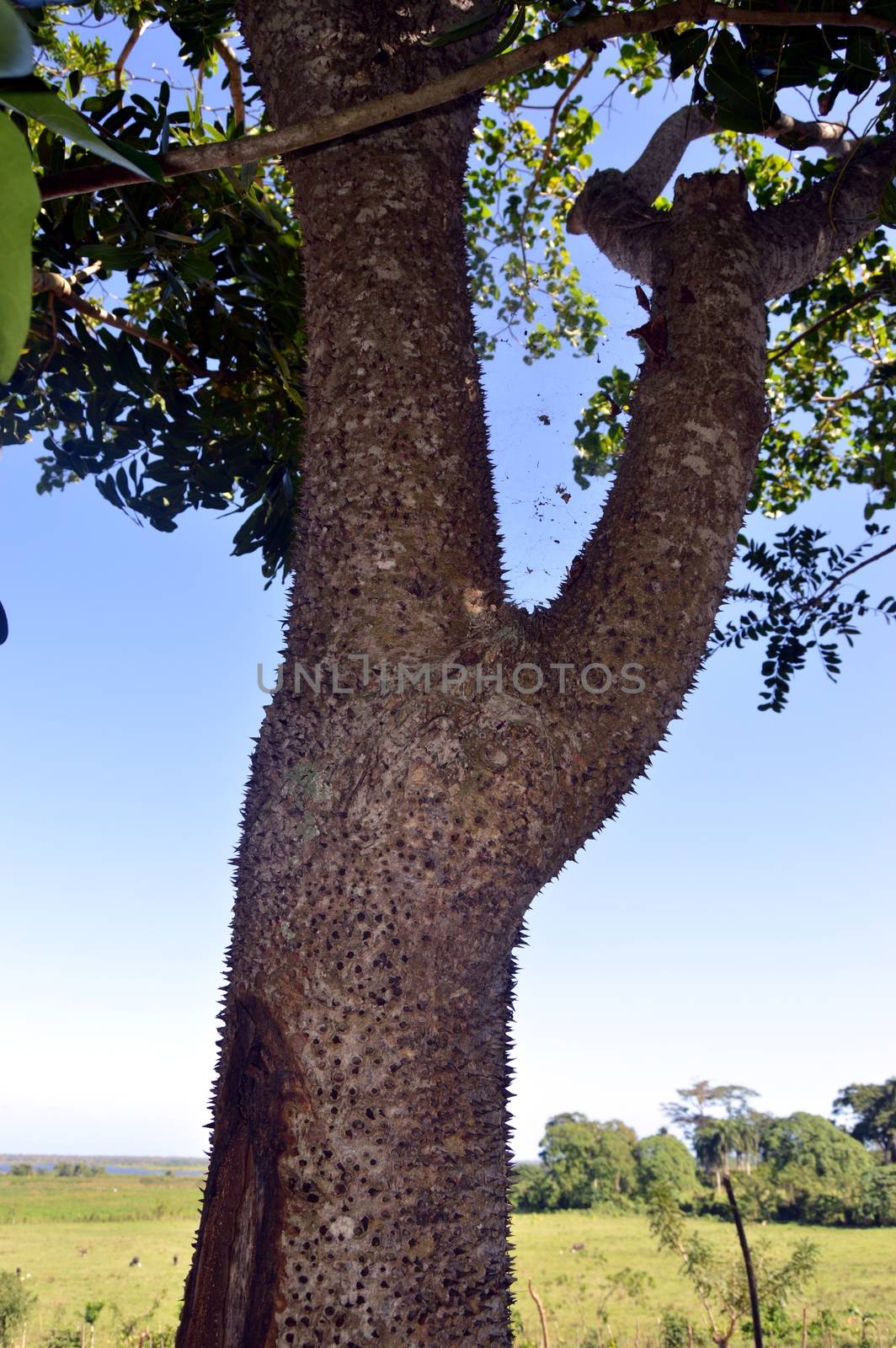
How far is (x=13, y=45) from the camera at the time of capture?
1.24 feet

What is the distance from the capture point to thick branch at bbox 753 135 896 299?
209cm

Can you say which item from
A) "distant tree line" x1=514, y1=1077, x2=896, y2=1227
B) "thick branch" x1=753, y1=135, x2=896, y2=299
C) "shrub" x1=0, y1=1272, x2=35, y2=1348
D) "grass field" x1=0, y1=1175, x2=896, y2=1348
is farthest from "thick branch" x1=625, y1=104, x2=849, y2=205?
"distant tree line" x1=514, y1=1077, x2=896, y2=1227

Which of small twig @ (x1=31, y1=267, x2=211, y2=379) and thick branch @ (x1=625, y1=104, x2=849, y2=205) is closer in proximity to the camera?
thick branch @ (x1=625, y1=104, x2=849, y2=205)

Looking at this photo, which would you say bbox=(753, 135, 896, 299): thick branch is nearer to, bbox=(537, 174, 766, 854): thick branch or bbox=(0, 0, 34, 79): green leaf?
bbox=(537, 174, 766, 854): thick branch

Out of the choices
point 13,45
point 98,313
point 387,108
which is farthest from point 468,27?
point 98,313

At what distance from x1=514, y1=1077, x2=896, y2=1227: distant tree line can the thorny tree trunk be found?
26364mm

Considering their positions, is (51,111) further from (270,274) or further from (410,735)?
(270,274)

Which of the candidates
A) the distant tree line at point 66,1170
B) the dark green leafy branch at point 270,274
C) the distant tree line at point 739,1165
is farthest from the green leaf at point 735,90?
the distant tree line at point 66,1170

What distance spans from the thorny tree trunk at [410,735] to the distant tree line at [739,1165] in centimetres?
2636

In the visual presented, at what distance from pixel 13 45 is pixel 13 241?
0.33ft

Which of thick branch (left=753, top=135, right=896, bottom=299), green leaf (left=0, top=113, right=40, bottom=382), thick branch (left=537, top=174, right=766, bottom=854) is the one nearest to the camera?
green leaf (left=0, top=113, right=40, bottom=382)

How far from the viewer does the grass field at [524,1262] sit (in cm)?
1658

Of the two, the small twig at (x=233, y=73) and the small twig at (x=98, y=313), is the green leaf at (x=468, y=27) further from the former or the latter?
the small twig at (x=233, y=73)

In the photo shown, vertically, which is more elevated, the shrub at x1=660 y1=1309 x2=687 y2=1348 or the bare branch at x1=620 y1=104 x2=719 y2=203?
the bare branch at x1=620 y1=104 x2=719 y2=203
